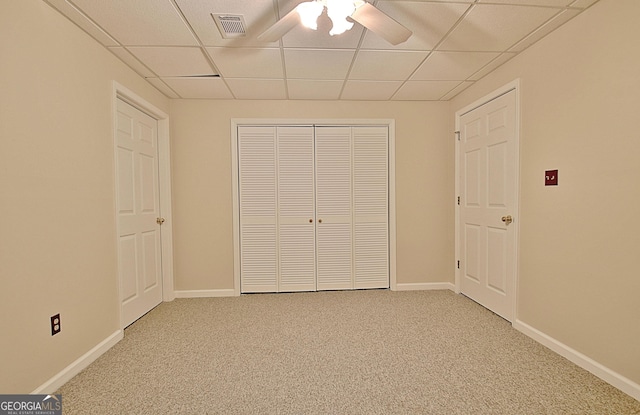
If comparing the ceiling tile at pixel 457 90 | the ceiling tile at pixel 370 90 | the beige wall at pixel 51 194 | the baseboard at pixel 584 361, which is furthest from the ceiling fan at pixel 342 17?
the baseboard at pixel 584 361

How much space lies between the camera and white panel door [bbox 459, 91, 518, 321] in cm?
248

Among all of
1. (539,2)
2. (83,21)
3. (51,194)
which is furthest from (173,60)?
(539,2)

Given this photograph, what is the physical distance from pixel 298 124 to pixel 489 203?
231 cm

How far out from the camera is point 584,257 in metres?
1.85

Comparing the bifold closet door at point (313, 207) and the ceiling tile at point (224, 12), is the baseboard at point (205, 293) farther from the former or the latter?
the ceiling tile at point (224, 12)

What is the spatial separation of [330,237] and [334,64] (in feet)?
6.40

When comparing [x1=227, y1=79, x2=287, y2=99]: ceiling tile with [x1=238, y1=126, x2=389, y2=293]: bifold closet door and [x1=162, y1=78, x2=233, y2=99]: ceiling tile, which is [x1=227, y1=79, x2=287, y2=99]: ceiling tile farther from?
[x1=238, y1=126, x2=389, y2=293]: bifold closet door

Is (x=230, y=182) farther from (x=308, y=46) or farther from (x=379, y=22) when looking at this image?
(x=379, y=22)

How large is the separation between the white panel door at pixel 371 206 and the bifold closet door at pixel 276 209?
0.57 meters

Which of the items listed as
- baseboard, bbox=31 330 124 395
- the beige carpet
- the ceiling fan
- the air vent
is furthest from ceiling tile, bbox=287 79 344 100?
baseboard, bbox=31 330 124 395

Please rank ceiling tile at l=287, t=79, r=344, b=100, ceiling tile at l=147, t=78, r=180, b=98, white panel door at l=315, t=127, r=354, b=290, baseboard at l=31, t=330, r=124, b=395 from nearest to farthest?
1. baseboard at l=31, t=330, r=124, b=395
2. ceiling tile at l=147, t=78, r=180, b=98
3. ceiling tile at l=287, t=79, r=344, b=100
4. white panel door at l=315, t=127, r=354, b=290

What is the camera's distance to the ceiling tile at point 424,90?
2.94 m

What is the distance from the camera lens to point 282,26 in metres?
1.61

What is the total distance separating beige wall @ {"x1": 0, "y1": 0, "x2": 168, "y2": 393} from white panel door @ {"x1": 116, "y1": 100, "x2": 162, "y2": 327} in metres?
0.26
